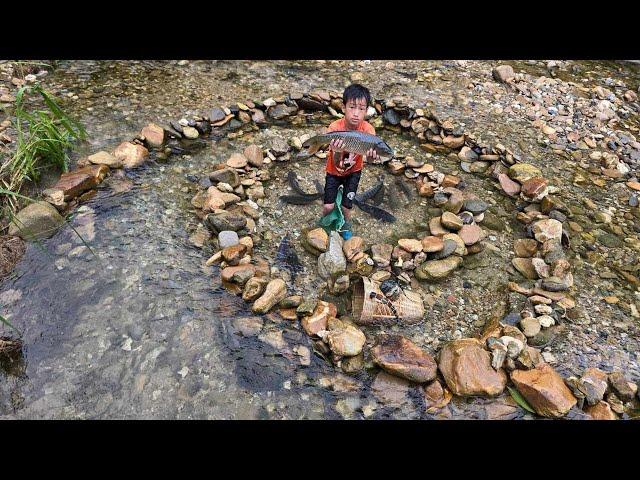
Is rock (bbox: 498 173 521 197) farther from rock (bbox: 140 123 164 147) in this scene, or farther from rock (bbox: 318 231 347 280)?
rock (bbox: 140 123 164 147)

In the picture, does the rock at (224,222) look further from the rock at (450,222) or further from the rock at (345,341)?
the rock at (450,222)

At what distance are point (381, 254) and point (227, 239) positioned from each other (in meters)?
1.44

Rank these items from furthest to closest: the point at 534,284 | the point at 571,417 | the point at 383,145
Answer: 1. the point at 534,284
2. the point at 383,145
3. the point at 571,417

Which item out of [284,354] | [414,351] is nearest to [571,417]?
[414,351]

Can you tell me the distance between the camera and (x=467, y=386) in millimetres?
3273

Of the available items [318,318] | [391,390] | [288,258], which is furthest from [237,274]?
[391,390]

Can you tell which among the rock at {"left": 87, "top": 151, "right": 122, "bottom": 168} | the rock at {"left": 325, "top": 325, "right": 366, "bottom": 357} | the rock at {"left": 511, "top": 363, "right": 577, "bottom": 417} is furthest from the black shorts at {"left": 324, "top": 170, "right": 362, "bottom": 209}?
the rock at {"left": 87, "top": 151, "right": 122, "bottom": 168}

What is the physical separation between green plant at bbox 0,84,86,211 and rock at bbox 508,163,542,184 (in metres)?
4.79

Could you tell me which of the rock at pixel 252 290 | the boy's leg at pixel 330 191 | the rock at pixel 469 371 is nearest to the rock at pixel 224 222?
the rock at pixel 252 290

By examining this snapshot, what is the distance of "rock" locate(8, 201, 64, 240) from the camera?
3953mm

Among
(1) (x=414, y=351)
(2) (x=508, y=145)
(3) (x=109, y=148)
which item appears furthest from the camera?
(2) (x=508, y=145)

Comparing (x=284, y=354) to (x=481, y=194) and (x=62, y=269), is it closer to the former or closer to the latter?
(x=62, y=269)

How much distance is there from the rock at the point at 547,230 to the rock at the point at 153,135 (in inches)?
164

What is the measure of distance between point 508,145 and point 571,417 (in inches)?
138
